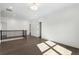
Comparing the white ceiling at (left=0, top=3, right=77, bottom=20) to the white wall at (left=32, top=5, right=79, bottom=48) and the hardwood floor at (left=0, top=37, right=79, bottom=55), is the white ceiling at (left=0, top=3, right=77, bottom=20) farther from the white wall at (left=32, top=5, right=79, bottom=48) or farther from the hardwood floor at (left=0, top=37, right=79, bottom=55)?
the hardwood floor at (left=0, top=37, right=79, bottom=55)

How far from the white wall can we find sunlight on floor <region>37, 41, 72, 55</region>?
0.09 m

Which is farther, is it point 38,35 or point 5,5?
point 38,35

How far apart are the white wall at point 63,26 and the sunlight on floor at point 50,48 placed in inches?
3.6

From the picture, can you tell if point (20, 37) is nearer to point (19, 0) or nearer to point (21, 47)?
point (21, 47)

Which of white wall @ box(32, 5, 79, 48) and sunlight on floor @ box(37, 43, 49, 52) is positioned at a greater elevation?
white wall @ box(32, 5, 79, 48)

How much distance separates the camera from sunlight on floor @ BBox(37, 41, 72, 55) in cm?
137

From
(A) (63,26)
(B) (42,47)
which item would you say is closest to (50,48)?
(B) (42,47)

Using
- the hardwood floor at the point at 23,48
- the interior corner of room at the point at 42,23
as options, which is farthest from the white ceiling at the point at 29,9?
the hardwood floor at the point at 23,48

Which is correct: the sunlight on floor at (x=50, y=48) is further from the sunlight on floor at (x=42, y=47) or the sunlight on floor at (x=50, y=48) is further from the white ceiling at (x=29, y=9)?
the white ceiling at (x=29, y=9)

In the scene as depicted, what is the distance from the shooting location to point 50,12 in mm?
1423

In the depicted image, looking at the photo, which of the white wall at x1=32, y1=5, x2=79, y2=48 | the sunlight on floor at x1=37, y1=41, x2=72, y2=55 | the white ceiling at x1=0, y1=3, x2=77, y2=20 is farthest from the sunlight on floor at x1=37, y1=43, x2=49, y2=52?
the white ceiling at x1=0, y1=3, x2=77, y2=20

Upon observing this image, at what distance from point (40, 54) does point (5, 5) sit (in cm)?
103

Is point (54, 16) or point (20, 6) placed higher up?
point (20, 6)
